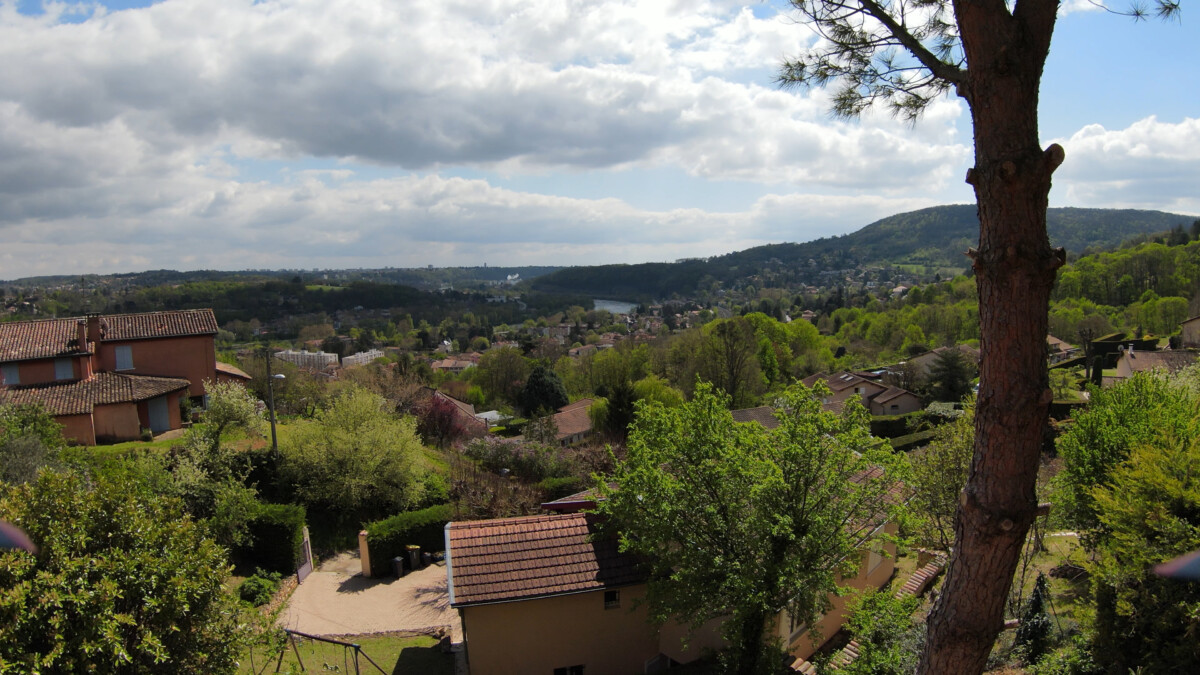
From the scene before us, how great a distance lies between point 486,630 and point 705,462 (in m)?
5.28

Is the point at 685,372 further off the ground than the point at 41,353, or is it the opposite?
the point at 41,353

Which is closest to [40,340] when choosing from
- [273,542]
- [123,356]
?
[123,356]

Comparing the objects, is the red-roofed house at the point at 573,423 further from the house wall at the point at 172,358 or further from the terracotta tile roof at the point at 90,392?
the terracotta tile roof at the point at 90,392

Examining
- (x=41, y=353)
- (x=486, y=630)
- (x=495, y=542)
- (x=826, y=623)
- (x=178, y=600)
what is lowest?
(x=826, y=623)

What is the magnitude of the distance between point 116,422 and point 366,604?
13541 mm

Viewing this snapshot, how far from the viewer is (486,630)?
1256 cm

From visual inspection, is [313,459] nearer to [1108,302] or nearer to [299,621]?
[299,621]

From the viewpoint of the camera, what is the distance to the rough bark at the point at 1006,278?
3895 mm

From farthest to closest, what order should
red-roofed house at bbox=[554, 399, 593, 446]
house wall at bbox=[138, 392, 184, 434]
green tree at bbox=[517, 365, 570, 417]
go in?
green tree at bbox=[517, 365, 570, 417]
red-roofed house at bbox=[554, 399, 593, 446]
house wall at bbox=[138, 392, 184, 434]

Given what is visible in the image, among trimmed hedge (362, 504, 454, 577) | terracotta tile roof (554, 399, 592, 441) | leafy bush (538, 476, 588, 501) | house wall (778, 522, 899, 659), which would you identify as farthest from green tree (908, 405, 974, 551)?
terracotta tile roof (554, 399, 592, 441)

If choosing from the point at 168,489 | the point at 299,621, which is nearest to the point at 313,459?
the point at 168,489

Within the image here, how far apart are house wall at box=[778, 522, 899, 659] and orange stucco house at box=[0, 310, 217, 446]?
75.1ft

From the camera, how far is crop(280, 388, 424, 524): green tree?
21.0 meters

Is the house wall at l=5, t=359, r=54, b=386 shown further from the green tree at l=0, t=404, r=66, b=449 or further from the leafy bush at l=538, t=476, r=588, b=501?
the leafy bush at l=538, t=476, r=588, b=501
